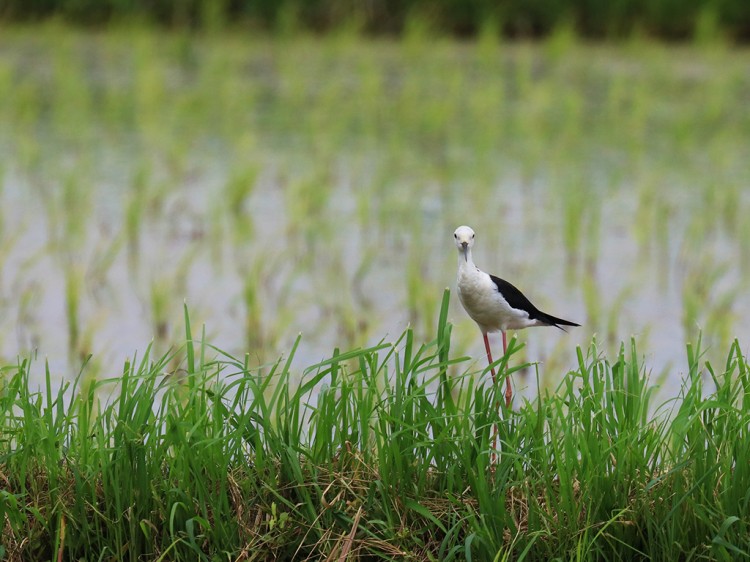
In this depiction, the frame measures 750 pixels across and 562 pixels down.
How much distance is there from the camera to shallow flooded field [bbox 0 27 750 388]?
388 centimetres

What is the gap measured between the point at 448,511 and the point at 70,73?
540 centimetres

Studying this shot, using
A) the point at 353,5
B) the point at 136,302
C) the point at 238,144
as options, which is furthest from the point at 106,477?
the point at 353,5

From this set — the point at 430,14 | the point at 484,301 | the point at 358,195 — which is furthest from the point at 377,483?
the point at 430,14

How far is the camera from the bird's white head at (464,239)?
2.01 meters

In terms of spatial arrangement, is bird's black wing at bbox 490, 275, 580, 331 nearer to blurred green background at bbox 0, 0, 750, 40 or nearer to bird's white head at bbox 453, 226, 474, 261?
bird's white head at bbox 453, 226, 474, 261

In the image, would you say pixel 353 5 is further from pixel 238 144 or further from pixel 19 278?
pixel 19 278

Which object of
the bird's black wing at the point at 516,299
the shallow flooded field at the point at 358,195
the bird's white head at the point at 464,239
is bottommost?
the shallow flooded field at the point at 358,195

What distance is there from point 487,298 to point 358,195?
10.0 ft

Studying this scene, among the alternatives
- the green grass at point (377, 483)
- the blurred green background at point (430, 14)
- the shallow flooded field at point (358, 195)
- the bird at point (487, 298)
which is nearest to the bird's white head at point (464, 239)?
the bird at point (487, 298)

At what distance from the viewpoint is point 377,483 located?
2.03 m

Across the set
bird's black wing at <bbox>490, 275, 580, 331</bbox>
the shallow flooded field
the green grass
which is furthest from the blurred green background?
the green grass

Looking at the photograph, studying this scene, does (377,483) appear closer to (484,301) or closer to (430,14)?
(484,301)

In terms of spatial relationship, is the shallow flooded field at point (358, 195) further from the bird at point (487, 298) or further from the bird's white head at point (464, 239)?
the bird's white head at point (464, 239)

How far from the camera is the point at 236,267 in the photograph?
4.45 metres
